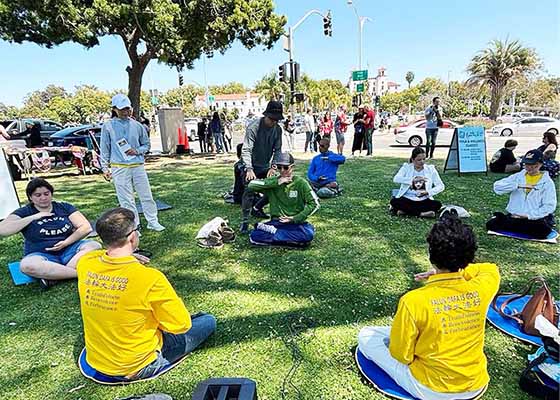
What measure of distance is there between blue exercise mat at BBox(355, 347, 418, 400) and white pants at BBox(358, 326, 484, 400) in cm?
4

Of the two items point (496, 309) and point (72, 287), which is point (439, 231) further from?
point (72, 287)

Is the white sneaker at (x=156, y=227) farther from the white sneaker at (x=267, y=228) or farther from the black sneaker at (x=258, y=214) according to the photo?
the white sneaker at (x=267, y=228)

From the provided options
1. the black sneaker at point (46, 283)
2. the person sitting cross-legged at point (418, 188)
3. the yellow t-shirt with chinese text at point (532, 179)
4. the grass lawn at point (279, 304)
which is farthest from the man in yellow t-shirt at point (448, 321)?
the person sitting cross-legged at point (418, 188)

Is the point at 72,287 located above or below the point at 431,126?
below

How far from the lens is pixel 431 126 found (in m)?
10.4

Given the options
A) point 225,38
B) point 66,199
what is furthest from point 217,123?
point 66,199

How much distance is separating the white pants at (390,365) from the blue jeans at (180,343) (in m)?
1.14

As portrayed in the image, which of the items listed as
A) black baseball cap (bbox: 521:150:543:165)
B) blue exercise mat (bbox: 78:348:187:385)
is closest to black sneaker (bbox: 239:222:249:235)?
blue exercise mat (bbox: 78:348:187:385)

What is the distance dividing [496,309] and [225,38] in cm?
1250

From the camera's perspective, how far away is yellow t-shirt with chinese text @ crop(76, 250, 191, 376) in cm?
208

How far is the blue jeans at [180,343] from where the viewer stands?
7.74 feet

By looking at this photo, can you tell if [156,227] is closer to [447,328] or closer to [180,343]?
[180,343]

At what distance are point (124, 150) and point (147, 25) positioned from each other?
8331mm

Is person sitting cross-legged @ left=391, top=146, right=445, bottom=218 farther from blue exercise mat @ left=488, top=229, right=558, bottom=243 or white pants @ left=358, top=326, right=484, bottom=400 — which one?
white pants @ left=358, top=326, right=484, bottom=400
